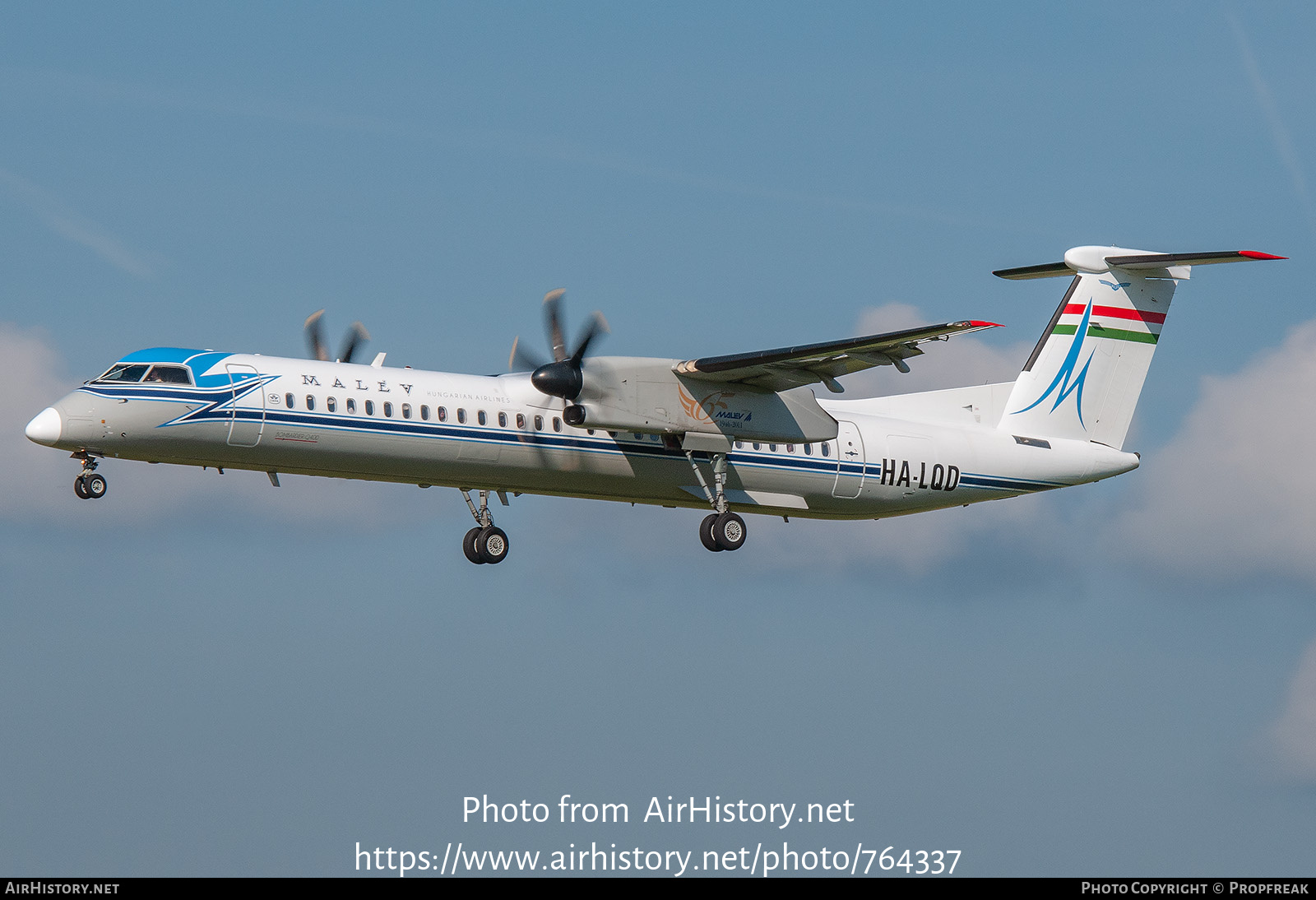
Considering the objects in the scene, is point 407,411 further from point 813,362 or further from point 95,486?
point 813,362

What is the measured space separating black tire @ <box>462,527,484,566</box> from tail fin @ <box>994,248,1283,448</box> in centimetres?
1025

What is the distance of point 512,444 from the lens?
948 inches

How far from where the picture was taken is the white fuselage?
22.0 meters

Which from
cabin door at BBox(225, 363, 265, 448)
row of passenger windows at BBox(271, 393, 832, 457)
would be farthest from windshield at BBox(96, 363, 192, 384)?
row of passenger windows at BBox(271, 393, 832, 457)

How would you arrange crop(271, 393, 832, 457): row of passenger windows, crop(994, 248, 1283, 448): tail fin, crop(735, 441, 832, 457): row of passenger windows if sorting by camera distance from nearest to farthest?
crop(271, 393, 832, 457): row of passenger windows
crop(735, 441, 832, 457): row of passenger windows
crop(994, 248, 1283, 448): tail fin

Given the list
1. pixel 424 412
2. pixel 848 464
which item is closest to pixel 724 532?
pixel 848 464

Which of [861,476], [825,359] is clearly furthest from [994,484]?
[825,359]

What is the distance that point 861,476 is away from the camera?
27.1 meters

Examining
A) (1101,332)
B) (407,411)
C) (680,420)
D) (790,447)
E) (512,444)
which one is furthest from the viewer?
(1101,332)

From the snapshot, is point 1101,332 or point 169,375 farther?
point 1101,332

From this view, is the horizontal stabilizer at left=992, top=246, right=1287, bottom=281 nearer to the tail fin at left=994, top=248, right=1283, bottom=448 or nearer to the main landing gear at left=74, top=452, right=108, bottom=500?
the tail fin at left=994, top=248, right=1283, bottom=448

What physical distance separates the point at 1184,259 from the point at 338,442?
15668mm

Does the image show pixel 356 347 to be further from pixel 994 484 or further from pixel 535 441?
pixel 994 484

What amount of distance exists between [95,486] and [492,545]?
7.00 meters
